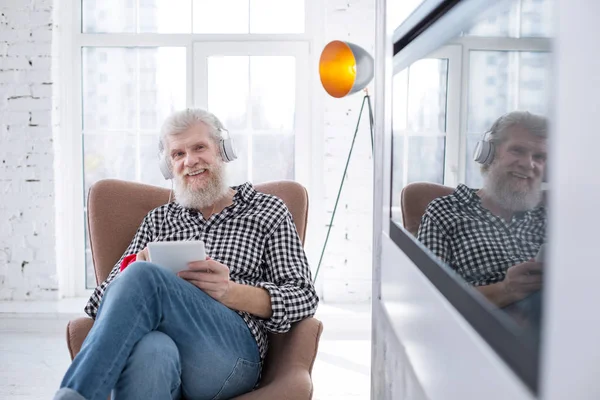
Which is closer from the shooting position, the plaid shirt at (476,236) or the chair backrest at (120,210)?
the plaid shirt at (476,236)

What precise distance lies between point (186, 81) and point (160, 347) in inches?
99.4

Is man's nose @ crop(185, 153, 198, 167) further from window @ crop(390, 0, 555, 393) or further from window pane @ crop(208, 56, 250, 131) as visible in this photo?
window pane @ crop(208, 56, 250, 131)

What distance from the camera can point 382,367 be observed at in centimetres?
168

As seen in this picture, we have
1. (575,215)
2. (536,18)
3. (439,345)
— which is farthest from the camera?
(439,345)

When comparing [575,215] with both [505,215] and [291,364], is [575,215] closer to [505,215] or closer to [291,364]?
[505,215]

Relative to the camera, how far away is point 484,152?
74 centimetres

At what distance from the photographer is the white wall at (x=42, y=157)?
360 centimetres

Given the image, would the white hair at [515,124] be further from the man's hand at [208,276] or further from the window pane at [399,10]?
the man's hand at [208,276]

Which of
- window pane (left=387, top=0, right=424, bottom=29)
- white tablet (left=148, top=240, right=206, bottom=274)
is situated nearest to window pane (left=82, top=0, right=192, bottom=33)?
white tablet (left=148, top=240, right=206, bottom=274)

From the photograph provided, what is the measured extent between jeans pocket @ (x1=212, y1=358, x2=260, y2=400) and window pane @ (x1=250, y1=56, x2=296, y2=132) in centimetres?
223

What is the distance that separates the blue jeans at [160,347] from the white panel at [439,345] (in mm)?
458

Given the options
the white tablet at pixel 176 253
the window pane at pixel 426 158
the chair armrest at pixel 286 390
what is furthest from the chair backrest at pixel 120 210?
the window pane at pixel 426 158

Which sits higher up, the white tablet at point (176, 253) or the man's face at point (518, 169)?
the man's face at point (518, 169)

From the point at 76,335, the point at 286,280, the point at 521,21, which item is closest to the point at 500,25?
the point at 521,21
